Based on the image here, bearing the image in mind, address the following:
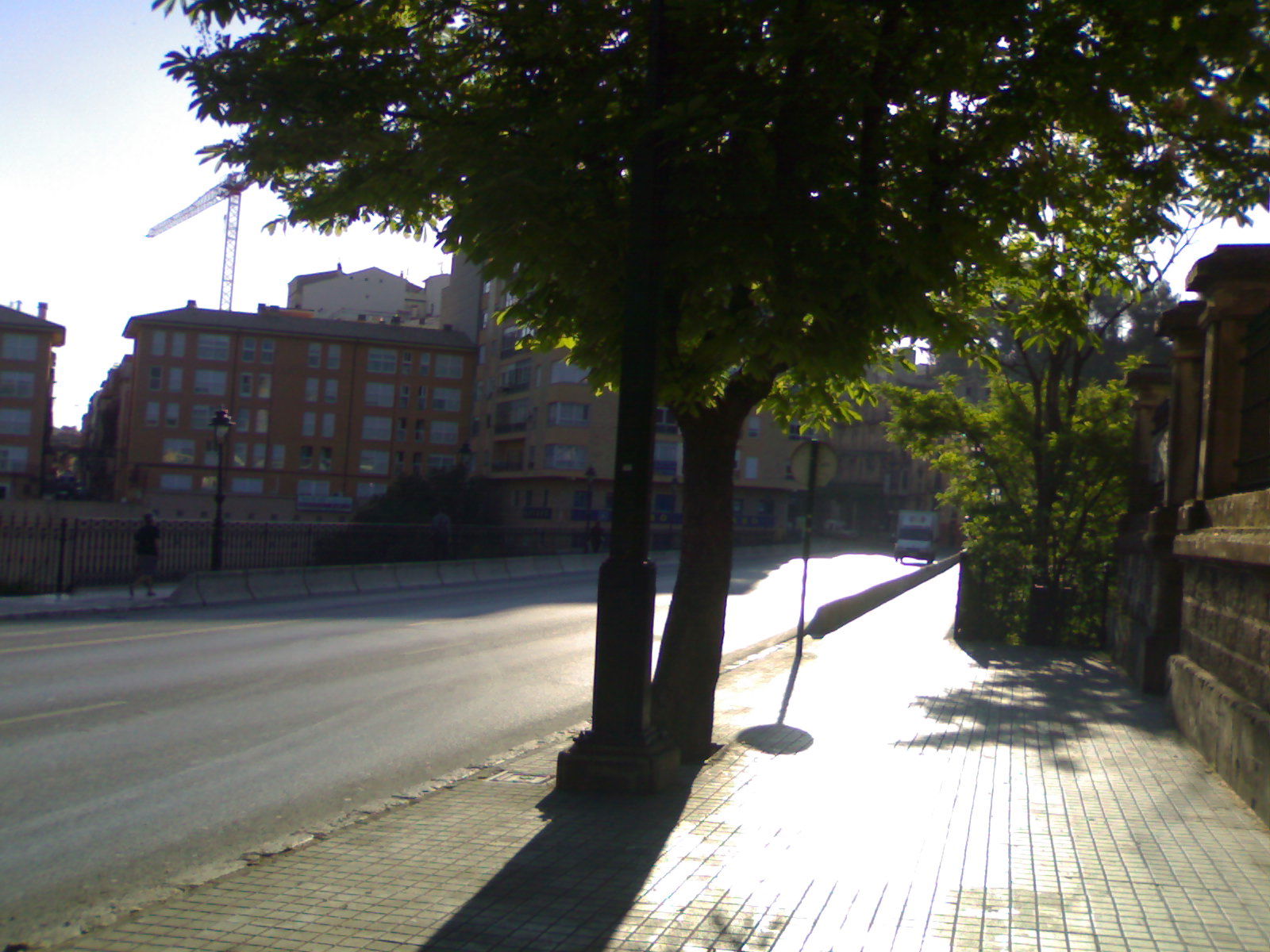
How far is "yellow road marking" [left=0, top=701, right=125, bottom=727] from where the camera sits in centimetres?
965

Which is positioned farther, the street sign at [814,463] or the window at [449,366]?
the window at [449,366]

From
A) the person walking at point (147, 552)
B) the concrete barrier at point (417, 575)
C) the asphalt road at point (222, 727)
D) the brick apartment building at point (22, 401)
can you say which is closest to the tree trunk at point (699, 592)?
the asphalt road at point (222, 727)

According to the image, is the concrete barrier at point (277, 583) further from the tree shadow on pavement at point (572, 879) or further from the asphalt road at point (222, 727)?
the tree shadow on pavement at point (572, 879)

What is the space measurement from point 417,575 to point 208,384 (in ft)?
176

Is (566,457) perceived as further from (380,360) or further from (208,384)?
(208,384)

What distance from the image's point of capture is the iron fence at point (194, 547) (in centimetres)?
2453

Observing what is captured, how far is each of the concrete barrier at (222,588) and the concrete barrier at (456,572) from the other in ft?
26.1

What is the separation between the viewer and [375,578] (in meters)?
29.3

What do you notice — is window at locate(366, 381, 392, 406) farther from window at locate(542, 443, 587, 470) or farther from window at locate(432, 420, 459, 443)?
window at locate(542, 443, 587, 470)

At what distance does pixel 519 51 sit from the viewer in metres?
7.68

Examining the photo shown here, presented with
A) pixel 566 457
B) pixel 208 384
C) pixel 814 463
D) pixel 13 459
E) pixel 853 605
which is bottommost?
pixel 853 605

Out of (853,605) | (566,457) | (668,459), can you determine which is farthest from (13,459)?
(853,605)

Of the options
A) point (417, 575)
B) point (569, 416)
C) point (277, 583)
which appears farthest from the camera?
point (569, 416)

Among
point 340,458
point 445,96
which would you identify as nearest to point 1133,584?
point 445,96
